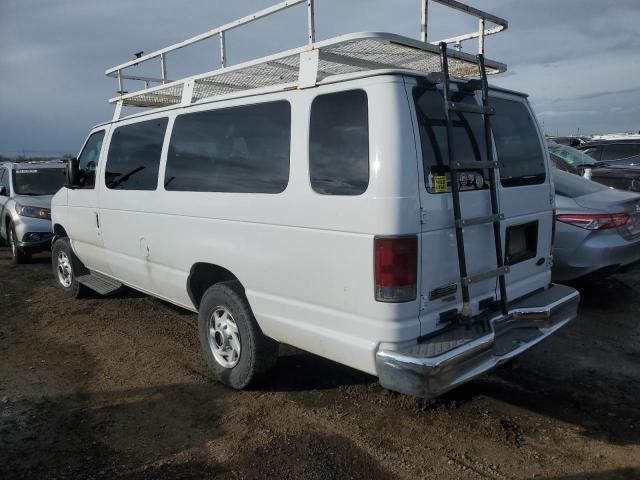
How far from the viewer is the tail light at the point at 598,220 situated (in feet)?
17.6

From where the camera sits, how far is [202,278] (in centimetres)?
436

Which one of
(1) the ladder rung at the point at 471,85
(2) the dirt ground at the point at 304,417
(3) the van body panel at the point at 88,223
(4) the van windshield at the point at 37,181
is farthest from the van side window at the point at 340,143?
(4) the van windshield at the point at 37,181

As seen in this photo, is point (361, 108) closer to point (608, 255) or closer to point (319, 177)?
point (319, 177)

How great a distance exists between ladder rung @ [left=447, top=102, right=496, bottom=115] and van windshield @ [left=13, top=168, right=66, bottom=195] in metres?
8.85

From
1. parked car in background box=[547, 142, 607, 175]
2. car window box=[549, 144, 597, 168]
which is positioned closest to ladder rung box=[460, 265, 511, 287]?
parked car in background box=[547, 142, 607, 175]

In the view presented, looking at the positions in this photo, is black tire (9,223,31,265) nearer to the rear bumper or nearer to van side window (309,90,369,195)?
van side window (309,90,369,195)

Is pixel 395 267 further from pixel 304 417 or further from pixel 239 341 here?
pixel 239 341

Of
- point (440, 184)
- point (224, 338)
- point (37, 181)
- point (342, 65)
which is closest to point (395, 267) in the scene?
point (440, 184)

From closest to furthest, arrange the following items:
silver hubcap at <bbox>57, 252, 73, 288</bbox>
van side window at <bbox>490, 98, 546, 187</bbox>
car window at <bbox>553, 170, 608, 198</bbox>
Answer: van side window at <bbox>490, 98, 546, 187</bbox>, car window at <bbox>553, 170, 608, 198</bbox>, silver hubcap at <bbox>57, 252, 73, 288</bbox>

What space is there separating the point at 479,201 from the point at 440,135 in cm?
51

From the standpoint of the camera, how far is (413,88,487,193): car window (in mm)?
3000

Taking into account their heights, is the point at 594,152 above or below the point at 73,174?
above

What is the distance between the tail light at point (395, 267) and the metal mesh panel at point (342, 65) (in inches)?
45.1

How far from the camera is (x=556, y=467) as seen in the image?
3.04 meters
